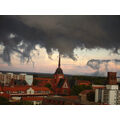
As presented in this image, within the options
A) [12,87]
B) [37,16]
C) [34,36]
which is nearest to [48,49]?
[34,36]

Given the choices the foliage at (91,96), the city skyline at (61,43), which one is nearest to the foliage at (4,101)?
the city skyline at (61,43)

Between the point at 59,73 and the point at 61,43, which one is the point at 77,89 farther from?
the point at 61,43

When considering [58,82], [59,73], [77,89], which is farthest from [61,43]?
[77,89]

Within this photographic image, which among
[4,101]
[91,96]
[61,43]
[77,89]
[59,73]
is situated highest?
[61,43]

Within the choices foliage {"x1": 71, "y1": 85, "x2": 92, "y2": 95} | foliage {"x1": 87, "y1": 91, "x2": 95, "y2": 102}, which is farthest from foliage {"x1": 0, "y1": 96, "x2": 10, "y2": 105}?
foliage {"x1": 87, "y1": 91, "x2": 95, "y2": 102}

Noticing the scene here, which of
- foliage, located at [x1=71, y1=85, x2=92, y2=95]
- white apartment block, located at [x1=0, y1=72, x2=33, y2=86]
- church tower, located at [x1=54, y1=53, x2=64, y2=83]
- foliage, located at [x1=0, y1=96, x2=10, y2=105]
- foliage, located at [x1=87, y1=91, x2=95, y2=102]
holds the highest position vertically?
church tower, located at [x1=54, y1=53, x2=64, y2=83]

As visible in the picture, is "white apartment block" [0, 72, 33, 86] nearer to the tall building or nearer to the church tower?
the church tower

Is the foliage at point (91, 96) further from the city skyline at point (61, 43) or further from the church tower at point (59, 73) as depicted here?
the church tower at point (59, 73)

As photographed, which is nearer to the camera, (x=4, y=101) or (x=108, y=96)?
(x=4, y=101)

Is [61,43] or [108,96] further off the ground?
[61,43]
